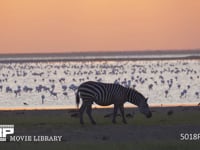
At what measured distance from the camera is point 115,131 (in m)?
21.1

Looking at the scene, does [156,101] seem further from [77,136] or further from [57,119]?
[77,136]

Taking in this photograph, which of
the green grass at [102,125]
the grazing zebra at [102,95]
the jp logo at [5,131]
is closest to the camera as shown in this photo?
the green grass at [102,125]

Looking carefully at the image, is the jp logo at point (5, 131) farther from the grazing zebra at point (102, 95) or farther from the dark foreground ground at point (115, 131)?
the grazing zebra at point (102, 95)

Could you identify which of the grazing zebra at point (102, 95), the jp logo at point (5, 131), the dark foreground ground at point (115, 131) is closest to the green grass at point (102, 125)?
the dark foreground ground at point (115, 131)

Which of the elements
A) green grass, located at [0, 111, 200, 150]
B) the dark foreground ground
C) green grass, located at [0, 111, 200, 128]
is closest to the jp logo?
the dark foreground ground

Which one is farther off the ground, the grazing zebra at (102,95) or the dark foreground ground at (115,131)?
the grazing zebra at (102,95)

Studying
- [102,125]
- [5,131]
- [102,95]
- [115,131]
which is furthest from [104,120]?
[5,131]

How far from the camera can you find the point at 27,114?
2777cm

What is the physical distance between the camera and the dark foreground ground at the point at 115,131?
709 inches

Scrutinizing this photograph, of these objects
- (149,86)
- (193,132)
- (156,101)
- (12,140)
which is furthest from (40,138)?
(149,86)

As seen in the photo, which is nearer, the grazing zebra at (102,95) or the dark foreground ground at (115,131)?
the dark foreground ground at (115,131)

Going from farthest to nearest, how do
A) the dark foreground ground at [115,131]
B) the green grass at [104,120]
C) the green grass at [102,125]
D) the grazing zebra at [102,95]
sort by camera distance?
the grazing zebra at [102,95], the green grass at [104,120], the dark foreground ground at [115,131], the green grass at [102,125]

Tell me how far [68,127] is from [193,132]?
343 centimetres

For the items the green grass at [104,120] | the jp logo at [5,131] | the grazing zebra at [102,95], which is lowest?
the green grass at [104,120]
